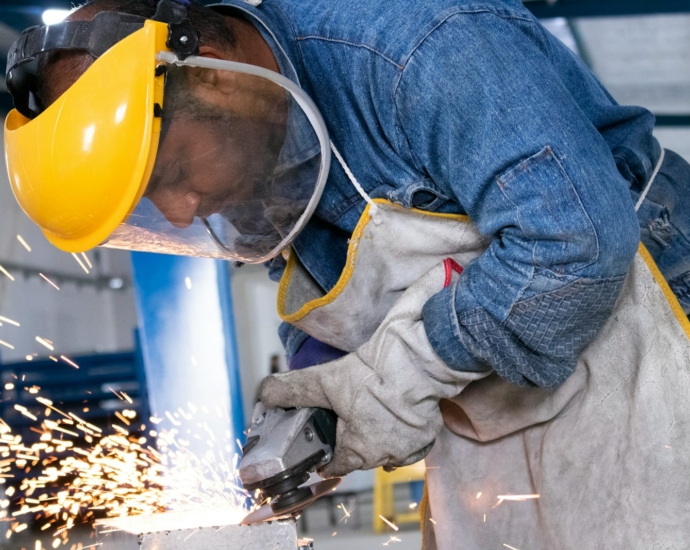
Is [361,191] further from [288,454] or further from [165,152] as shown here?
[288,454]

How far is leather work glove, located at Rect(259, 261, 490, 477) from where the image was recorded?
4.41 ft

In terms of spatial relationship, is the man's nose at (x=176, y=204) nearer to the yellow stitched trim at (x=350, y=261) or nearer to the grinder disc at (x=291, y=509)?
the yellow stitched trim at (x=350, y=261)

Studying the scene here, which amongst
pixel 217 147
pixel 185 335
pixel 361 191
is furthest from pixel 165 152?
pixel 185 335

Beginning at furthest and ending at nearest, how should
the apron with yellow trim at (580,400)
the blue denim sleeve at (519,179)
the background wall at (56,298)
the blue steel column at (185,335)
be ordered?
the background wall at (56,298), the blue steel column at (185,335), the apron with yellow trim at (580,400), the blue denim sleeve at (519,179)

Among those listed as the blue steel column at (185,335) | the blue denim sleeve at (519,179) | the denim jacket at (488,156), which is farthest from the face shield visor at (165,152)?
the blue steel column at (185,335)

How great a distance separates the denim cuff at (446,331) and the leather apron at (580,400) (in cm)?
13

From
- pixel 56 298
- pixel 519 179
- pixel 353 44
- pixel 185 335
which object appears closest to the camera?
pixel 519 179

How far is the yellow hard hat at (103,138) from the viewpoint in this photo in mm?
1164

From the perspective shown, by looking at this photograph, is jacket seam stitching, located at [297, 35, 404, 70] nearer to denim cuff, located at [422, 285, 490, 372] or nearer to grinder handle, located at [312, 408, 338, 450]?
denim cuff, located at [422, 285, 490, 372]

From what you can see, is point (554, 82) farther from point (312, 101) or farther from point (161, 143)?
point (161, 143)

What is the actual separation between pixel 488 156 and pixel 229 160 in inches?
17.4

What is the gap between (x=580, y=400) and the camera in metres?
1.44

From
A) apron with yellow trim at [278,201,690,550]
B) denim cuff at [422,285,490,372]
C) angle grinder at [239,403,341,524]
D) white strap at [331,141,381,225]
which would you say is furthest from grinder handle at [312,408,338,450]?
white strap at [331,141,381,225]

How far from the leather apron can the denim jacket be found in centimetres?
10
